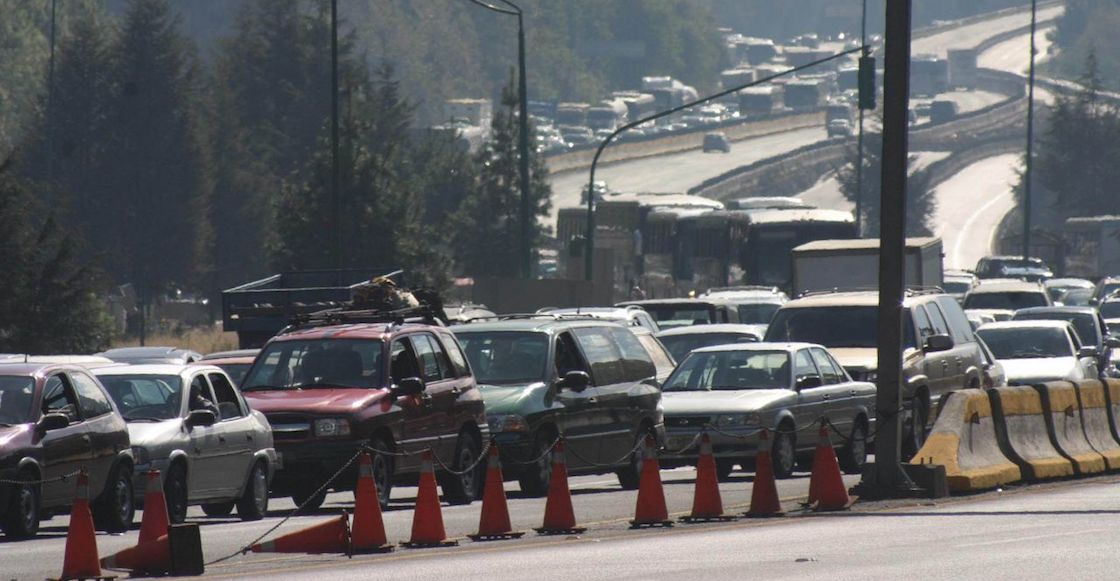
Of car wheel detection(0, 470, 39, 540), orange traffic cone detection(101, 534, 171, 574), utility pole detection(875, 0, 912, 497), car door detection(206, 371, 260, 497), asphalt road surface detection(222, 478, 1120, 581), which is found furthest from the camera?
utility pole detection(875, 0, 912, 497)

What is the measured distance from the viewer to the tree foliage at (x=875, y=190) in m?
130

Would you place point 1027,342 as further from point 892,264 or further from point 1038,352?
point 892,264

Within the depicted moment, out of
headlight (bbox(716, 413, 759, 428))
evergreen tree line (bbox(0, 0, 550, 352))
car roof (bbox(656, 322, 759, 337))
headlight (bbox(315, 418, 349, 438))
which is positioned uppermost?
evergreen tree line (bbox(0, 0, 550, 352))

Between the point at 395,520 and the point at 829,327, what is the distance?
9634 mm

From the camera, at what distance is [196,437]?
60.1 feet

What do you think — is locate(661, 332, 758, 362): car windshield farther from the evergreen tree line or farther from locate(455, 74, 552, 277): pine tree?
locate(455, 74, 552, 277): pine tree

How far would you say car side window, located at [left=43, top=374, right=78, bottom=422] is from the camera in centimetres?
1736

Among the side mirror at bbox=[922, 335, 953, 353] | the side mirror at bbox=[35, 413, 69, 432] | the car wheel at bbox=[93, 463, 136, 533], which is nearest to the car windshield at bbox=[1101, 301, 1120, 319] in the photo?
the side mirror at bbox=[922, 335, 953, 353]

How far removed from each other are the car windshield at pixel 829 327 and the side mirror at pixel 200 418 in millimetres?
9662

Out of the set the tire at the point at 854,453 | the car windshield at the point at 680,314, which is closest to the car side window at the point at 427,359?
the tire at the point at 854,453

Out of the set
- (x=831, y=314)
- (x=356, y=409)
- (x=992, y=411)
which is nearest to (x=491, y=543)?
(x=356, y=409)

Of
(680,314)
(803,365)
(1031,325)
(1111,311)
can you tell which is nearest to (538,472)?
(803,365)

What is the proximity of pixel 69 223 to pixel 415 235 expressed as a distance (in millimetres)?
28075

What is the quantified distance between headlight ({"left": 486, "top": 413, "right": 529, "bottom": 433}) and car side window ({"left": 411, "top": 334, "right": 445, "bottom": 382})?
69cm
